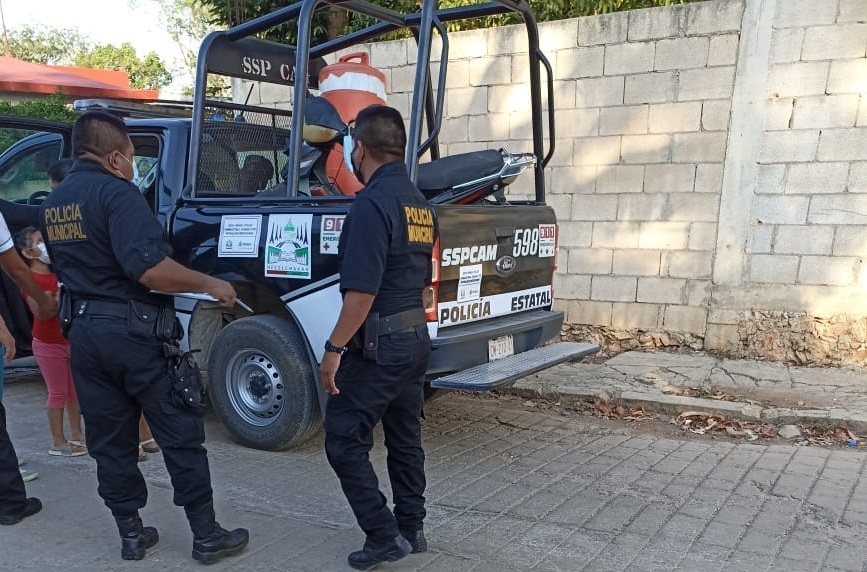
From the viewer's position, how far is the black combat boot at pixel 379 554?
286 cm

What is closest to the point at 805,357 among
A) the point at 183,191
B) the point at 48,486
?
the point at 183,191

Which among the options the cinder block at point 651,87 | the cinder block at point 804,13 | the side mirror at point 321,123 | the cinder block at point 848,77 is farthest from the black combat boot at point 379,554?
the cinder block at point 804,13

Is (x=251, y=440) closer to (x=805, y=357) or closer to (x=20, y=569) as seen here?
(x=20, y=569)

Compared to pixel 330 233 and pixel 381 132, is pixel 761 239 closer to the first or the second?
pixel 330 233

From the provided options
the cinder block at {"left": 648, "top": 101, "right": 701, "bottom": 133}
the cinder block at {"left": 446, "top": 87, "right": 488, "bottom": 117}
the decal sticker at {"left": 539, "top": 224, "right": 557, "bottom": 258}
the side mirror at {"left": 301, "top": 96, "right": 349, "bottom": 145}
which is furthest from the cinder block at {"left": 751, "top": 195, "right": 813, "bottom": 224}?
the side mirror at {"left": 301, "top": 96, "right": 349, "bottom": 145}

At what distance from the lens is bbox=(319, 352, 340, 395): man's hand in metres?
2.73

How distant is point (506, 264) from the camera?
4.27 metres

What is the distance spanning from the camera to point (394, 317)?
277 centimetres

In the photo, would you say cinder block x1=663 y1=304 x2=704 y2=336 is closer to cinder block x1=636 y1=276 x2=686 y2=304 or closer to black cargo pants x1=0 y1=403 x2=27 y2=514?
cinder block x1=636 y1=276 x2=686 y2=304

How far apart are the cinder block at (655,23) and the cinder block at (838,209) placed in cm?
192

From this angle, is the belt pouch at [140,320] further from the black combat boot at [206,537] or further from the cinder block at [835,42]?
the cinder block at [835,42]

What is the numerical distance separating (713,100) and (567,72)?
1.37 metres

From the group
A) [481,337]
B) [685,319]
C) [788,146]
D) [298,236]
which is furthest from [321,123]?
[788,146]

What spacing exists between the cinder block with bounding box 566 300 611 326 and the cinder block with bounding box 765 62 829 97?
7.75 feet
